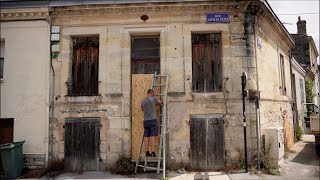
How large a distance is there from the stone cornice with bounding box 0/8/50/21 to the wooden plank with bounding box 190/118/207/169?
5665 millimetres

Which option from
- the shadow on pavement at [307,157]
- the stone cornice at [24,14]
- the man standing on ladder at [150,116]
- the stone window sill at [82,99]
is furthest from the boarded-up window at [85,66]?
the shadow on pavement at [307,157]

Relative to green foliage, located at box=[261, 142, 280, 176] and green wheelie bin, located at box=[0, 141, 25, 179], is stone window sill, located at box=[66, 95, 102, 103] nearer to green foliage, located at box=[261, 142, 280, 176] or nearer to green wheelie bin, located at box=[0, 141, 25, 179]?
green wheelie bin, located at box=[0, 141, 25, 179]

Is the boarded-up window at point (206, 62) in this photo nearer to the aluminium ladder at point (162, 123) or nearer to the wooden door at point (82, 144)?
the aluminium ladder at point (162, 123)

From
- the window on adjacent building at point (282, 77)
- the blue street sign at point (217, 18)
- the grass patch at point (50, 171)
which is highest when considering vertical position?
the blue street sign at point (217, 18)

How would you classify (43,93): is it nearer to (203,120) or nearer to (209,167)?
(203,120)

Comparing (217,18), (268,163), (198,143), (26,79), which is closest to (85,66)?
(26,79)

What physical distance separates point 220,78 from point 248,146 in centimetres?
214

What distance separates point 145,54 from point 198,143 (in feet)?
10.3

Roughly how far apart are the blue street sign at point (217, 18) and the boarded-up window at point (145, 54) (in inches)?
66.7

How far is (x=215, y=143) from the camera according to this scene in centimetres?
730

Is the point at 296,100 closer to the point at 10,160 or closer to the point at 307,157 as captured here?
the point at 307,157

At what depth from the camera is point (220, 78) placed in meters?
7.64

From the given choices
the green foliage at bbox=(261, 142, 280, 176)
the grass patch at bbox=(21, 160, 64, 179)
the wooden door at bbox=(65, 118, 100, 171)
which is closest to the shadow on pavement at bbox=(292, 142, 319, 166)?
the green foliage at bbox=(261, 142, 280, 176)

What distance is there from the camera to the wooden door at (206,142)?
23.8ft
